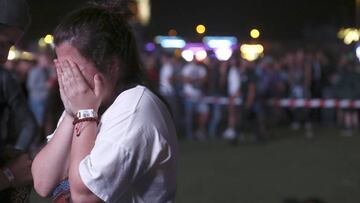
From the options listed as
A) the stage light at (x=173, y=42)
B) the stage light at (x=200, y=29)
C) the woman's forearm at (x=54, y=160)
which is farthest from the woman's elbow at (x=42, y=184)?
the stage light at (x=173, y=42)

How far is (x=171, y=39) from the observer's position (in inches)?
1211

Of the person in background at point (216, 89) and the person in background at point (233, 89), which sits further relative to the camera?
the person in background at point (216, 89)

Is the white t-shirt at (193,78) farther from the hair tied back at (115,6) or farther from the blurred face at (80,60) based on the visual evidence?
the blurred face at (80,60)

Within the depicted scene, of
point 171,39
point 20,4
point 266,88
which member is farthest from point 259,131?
point 171,39

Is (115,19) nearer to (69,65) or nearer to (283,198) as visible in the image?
(69,65)

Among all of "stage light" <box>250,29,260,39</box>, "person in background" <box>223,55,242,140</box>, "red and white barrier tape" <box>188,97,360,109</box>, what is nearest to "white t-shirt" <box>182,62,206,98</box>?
"red and white barrier tape" <box>188,97,360,109</box>

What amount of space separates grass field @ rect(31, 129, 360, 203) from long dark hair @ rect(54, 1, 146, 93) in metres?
5.19

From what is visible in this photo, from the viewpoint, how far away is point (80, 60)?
222 cm

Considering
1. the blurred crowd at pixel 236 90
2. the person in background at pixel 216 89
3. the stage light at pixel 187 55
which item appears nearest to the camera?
the blurred crowd at pixel 236 90

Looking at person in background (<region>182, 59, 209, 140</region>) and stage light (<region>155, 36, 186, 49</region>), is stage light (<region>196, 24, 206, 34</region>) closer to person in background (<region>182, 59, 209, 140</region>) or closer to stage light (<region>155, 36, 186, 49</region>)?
stage light (<region>155, 36, 186, 49</region>)

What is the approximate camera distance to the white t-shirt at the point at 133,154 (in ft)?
6.66

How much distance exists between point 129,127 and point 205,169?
8.01m

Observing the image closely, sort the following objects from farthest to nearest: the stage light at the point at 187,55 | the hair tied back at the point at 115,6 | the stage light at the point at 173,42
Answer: the stage light at the point at 173,42
the stage light at the point at 187,55
the hair tied back at the point at 115,6

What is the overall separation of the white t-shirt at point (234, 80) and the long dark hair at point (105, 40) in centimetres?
1253
